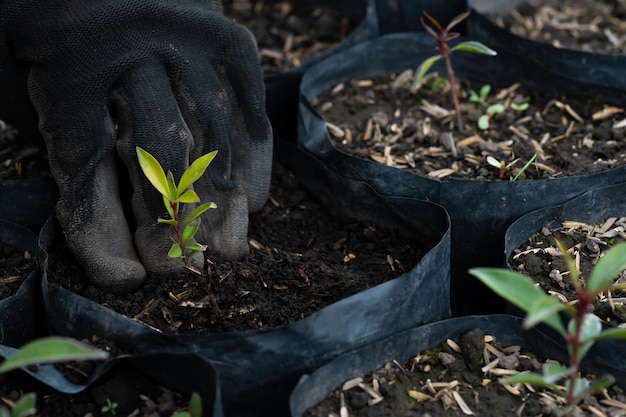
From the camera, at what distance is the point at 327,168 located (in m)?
2.21

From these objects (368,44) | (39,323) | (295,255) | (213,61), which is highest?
(213,61)

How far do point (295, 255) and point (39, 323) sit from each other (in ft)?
2.04

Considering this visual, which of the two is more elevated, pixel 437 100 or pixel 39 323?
pixel 437 100

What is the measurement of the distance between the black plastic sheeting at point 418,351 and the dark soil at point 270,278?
0.72 ft

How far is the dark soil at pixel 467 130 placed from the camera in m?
2.32

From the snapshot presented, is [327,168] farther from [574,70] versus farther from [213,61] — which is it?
[574,70]

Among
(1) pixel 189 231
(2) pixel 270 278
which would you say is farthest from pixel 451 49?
(1) pixel 189 231

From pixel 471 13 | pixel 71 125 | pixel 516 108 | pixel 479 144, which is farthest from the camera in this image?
pixel 471 13

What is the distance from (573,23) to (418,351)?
1781 millimetres

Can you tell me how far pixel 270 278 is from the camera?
1.99 metres

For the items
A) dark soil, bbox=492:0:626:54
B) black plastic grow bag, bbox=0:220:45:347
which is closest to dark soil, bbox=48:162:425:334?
black plastic grow bag, bbox=0:220:45:347

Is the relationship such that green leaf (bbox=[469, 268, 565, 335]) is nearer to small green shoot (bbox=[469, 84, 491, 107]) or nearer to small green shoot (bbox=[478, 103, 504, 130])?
small green shoot (bbox=[478, 103, 504, 130])

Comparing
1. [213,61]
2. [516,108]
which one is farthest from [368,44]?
[213,61]

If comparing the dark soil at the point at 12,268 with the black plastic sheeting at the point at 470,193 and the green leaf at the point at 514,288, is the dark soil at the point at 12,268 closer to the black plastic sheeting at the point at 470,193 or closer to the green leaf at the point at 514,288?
the black plastic sheeting at the point at 470,193
